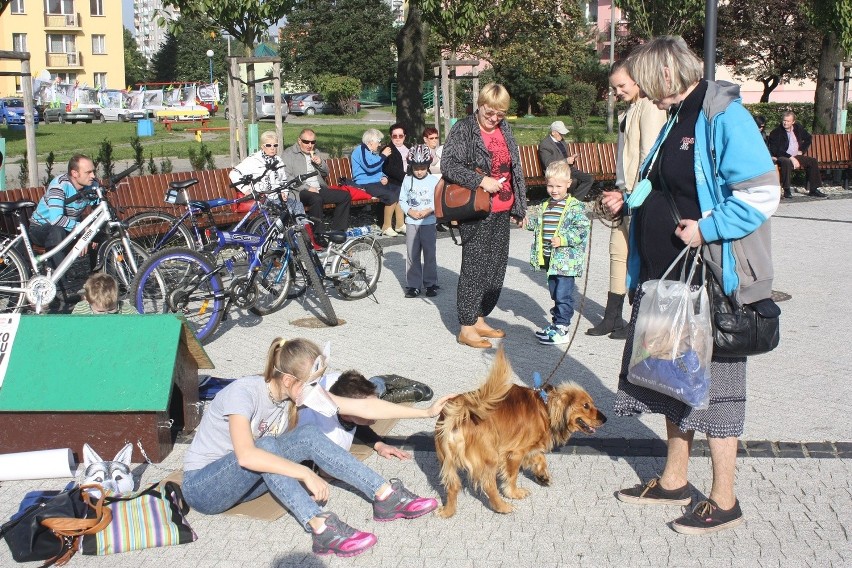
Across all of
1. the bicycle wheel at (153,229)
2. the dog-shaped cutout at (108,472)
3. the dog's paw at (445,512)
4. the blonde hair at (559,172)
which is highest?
the blonde hair at (559,172)

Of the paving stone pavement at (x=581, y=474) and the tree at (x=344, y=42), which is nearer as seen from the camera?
the paving stone pavement at (x=581, y=474)

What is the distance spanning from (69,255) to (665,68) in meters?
5.75

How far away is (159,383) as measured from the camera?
17.6ft

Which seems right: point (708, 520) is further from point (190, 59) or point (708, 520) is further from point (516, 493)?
point (190, 59)

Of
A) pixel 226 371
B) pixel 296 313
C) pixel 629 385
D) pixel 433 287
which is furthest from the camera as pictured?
pixel 433 287

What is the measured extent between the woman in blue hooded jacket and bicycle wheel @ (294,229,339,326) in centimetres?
446

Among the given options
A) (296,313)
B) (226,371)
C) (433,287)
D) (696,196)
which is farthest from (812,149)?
(696,196)

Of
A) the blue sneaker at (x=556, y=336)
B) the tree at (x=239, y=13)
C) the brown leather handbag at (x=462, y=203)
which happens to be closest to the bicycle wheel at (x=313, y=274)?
the brown leather handbag at (x=462, y=203)

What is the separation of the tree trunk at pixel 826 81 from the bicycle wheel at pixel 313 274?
18.9 metres

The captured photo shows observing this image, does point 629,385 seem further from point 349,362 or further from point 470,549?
point 349,362

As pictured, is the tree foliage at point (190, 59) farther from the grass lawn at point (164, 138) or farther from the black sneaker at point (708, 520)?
the black sneaker at point (708, 520)

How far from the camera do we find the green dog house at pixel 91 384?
5367mm

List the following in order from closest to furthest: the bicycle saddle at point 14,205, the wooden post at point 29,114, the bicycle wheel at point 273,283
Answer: the bicycle saddle at point 14,205 < the bicycle wheel at point 273,283 < the wooden post at point 29,114

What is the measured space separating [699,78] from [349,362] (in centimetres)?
400
